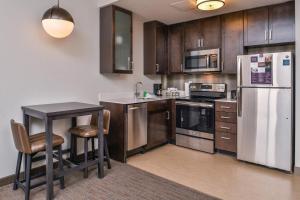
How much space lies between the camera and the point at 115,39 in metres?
3.51

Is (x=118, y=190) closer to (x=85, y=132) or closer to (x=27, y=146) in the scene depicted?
(x=85, y=132)

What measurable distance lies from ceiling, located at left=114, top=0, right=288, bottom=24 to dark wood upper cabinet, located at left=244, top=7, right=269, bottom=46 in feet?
0.37

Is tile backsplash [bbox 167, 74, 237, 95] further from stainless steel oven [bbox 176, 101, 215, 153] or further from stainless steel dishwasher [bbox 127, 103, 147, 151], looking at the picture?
stainless steel dishwasher [bbox 127, 103, 147, 151]

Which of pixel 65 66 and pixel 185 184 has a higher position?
pixel 65 66

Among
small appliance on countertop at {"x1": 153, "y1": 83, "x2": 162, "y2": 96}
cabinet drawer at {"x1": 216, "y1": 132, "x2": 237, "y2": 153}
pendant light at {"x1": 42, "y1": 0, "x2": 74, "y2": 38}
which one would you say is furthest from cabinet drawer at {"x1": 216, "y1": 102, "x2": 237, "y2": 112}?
pendant light at {"x1": 42, "y1": 0, "x2": 74, "y2": 38}

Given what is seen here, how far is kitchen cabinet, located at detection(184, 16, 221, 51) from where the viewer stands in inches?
Answer: 154

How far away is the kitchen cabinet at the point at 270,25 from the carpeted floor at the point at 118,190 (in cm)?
254

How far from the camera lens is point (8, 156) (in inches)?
104

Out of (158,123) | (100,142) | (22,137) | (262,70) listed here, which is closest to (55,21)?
(22,137)

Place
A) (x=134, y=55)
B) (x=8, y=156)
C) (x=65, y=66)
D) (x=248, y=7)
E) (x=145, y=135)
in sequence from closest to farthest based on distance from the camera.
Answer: (x=8, y=156)
(x=65, y=66)
(x=248, y=7)
(x=145, y=135)
(x=134, y=55)

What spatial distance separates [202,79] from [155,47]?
45.5 inches

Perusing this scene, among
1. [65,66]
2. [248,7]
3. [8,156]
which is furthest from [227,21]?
[8,156]

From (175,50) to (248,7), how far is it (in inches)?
60.5

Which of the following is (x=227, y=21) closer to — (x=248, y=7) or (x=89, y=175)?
(x=248, y=7)
